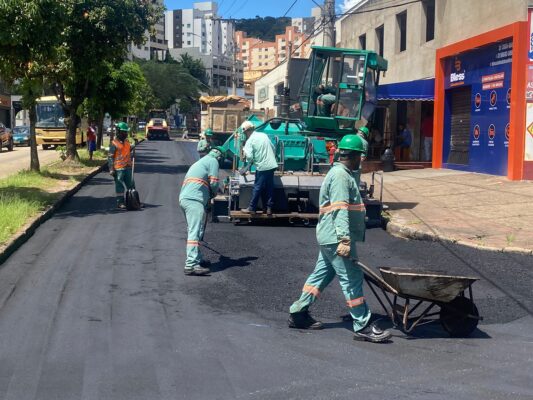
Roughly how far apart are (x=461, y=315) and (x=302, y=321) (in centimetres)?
145

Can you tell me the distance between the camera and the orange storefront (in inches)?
705

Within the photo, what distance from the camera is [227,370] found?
5512mm

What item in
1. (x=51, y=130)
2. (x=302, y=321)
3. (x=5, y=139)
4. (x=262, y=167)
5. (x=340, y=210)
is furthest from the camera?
(x=51, y=130)

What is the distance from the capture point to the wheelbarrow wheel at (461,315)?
256 inches

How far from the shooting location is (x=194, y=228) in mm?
8938

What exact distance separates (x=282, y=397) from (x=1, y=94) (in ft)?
189

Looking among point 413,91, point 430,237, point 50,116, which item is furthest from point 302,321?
point 50,116

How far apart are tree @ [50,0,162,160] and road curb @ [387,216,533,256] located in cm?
1147

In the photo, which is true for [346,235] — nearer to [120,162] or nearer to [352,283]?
[352,283]

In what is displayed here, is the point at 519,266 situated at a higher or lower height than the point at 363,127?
lower

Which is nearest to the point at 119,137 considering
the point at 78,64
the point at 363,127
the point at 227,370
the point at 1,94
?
the point at 363,127

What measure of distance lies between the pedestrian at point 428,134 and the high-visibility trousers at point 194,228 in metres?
17.7

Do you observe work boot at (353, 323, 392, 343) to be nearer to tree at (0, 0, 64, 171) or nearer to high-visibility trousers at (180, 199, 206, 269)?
high-visibility trousers at (180, 199, 206, 269)

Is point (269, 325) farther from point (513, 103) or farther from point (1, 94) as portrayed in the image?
point (1, 94)
